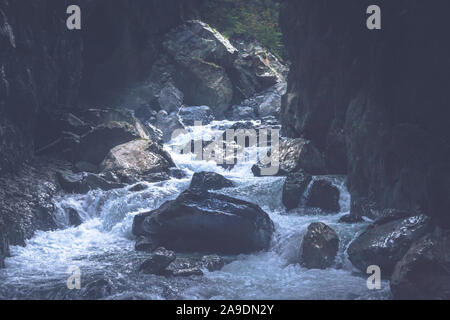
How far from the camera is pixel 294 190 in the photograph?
13938 millimetres

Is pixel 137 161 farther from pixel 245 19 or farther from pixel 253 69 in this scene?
pixel 245 19

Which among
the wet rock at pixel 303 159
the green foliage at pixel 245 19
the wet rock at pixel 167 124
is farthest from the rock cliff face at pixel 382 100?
the green foliage at pixel 245 19

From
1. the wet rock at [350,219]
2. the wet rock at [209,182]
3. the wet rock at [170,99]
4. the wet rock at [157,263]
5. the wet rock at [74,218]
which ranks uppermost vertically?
the wet rock at [170,99]

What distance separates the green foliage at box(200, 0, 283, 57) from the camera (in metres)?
33.0

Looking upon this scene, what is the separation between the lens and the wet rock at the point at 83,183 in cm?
1527

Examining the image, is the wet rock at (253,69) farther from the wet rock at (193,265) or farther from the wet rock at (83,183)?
the wet rock at (193,265)

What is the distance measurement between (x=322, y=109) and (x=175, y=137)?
8633mm

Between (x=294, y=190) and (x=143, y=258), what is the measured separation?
5092 millimetres

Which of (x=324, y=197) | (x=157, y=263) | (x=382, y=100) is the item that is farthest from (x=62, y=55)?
(x=382, y=100)

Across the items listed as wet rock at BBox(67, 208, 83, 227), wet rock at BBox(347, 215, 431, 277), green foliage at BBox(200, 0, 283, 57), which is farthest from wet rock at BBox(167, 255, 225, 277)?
green foliage at BBox(200, 0, 283, 57)

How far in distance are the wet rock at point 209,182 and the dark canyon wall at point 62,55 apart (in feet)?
17.7

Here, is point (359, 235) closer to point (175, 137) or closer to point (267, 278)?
point (267, 278)

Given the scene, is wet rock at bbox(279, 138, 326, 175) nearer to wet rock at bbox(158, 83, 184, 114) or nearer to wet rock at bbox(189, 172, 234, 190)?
wet rock at bbox(189, 172, 234, 190)
